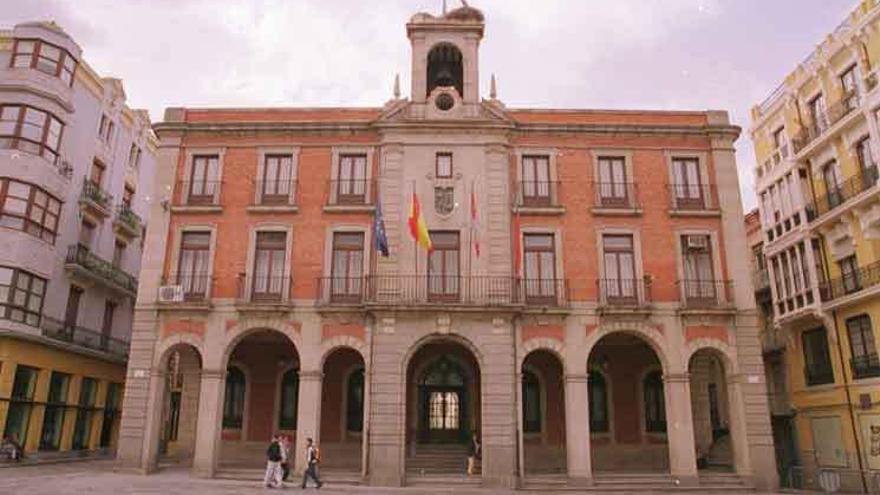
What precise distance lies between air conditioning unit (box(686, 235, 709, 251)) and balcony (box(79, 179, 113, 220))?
26.9 metres

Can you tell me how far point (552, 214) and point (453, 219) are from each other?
3.83m

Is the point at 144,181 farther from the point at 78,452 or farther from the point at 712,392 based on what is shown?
the point at 712,392

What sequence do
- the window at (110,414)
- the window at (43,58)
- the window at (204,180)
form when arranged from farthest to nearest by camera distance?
1. the window at (110,414)
2. the window at (43,58)
3. the window at (204,180)

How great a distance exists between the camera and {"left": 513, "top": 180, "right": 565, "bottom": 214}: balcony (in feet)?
82.5

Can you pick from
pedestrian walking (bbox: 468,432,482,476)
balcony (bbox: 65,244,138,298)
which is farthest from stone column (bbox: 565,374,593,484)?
balcony (bbox: 65,244,138,298)

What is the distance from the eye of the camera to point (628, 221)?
2520 cm

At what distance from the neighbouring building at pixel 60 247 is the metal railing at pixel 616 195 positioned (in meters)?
23.3

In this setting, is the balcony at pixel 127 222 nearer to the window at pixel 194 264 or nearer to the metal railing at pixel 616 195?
the window at pixel 194 264

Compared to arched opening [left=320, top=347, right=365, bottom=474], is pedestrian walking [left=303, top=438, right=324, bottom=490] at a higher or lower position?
lower

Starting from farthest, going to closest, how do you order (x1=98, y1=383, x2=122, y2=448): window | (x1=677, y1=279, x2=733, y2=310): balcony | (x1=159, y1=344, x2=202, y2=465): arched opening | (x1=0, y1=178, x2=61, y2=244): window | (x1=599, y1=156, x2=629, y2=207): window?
1. (x1=98, y1=383, x2=122, y2=448): window
2. (x1=0, y1=178, x2=61, y2=244): window
3. (x1=159, y1=344, x2=202, y2=465): arched opening
4. (x1=599, y1=156, x2=629, y2=207): window
5. (x1=677, y1=279, x2=733, y2=310): balcony

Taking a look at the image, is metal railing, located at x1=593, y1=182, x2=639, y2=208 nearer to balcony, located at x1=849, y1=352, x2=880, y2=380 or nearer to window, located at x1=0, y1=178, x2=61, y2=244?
balcony, located at x1=849, y1=352, x2=880, y2=380

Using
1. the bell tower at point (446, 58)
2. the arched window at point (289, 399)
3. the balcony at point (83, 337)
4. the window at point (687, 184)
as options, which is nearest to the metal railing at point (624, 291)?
the window at point (687, 184)

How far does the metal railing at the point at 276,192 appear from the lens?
83.7 ft

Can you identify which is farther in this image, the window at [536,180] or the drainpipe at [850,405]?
the window at [536,180]
